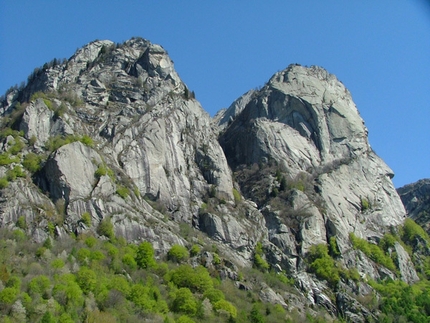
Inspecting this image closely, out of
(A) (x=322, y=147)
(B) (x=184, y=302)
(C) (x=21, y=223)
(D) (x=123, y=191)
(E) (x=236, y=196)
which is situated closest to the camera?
(B) (x=184, y=302)

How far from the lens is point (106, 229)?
77812 millimetres

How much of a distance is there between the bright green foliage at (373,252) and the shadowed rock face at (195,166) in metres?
1.93

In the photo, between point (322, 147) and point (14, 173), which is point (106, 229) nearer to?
point (14, 173)

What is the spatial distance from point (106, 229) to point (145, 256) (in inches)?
276

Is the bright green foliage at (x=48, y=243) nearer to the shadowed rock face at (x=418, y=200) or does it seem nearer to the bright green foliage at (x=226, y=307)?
the bright green foliage at (x=226, y=307)

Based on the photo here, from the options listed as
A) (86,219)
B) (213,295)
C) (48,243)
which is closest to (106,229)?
(86,219)

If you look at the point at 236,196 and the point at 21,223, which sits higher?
the point at 236,196

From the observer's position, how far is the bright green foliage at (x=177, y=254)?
78750 millimetres

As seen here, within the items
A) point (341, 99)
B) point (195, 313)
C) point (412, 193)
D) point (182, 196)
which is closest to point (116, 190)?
point (182, 196)

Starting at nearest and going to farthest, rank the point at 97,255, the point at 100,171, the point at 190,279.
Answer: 1. the point at 97,255
2. the point at 190,279
3. the point at 100,171

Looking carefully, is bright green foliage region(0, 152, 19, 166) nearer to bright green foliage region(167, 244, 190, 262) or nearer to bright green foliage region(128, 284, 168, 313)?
bright green foliage region(167, 244, 190, 262)

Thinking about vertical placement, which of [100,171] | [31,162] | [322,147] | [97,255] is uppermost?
[322,147]

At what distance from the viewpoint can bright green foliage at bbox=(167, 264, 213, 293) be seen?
2906 inches

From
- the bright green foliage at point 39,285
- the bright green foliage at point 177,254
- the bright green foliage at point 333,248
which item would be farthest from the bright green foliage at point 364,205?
the bright green foliage at point 39,285
